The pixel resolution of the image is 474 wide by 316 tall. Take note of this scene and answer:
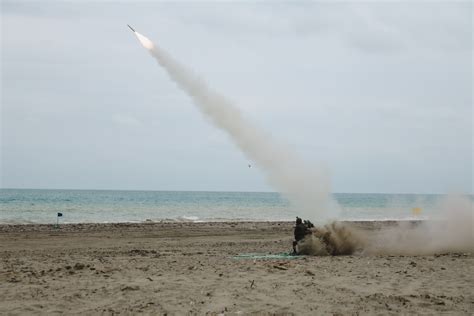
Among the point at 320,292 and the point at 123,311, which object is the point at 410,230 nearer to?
the point at 320,292

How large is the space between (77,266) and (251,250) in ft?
25.3

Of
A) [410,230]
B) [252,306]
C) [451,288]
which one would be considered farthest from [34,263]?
[410,230]

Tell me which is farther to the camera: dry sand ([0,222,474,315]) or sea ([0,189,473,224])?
sea ([0,189,473,224])

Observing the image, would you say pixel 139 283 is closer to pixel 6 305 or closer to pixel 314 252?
pixel 6 305

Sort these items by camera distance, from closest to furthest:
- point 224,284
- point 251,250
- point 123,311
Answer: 1. point 123,311
2. point 224,284
3. point 251,250

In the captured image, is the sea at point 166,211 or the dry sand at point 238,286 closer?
the dry sand at point 238,286

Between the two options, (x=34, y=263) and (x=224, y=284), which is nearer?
(x=224, y=284)

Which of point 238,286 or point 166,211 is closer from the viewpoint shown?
point 238,286

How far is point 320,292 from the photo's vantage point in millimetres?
10484

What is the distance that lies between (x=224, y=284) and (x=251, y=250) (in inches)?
335

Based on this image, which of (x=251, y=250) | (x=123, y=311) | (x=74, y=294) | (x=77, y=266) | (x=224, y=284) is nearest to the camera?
(x=123, y=311)

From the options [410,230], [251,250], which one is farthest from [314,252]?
[410,230]

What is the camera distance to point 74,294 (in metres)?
10.4

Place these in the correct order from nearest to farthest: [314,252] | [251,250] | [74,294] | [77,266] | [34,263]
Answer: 1. [74,294]
2. [77,266]
3. [34,263]
4. [314,252]
5. [251,250]
